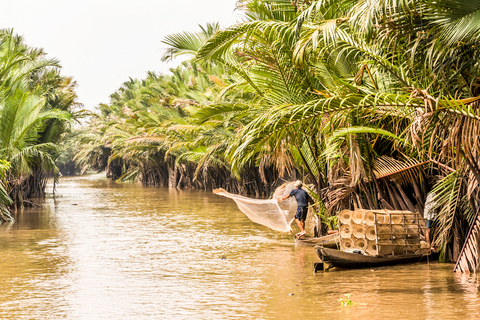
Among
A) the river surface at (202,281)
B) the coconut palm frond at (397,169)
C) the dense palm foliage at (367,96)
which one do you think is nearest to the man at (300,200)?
the dense palm foliage at (367,96)

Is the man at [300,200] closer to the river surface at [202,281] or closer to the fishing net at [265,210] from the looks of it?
the fishing net at [265,210]

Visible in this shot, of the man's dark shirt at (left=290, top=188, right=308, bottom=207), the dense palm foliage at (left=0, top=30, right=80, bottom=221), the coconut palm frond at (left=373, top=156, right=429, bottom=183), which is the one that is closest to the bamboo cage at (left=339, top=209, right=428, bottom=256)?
the coconut palm frond at (left=373, top=156, right=429, bottom=183)

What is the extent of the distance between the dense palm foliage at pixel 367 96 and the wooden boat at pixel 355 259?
25.3 inches

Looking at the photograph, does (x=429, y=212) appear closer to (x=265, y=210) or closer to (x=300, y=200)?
(x=300, y=200)

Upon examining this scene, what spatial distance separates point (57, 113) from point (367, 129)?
13205 mm

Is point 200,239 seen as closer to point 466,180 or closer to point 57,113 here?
point 466,180

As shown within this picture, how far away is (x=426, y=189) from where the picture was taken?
994 cm

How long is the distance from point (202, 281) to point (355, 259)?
7.73ft

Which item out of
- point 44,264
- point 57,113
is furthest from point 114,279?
point 57,113

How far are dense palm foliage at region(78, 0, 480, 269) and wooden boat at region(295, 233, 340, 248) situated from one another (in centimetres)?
68

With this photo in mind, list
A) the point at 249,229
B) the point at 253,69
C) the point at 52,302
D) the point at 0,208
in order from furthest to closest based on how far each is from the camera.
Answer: the point at 0,208 < the point at 249,229 < the point at 253,69 < the point at 52,302

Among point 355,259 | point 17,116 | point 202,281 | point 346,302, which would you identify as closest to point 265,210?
point 355,259

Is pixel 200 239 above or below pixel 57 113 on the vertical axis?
below

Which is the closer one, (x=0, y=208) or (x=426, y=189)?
(x=426, y=189)
